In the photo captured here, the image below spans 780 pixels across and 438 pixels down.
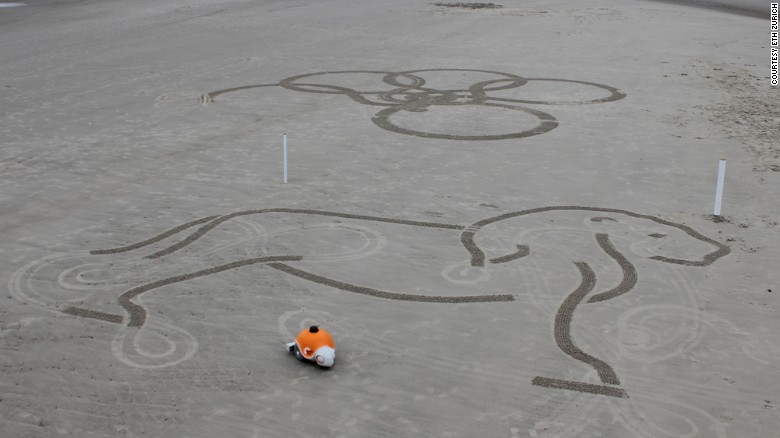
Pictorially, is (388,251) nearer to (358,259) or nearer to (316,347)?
(358,259)

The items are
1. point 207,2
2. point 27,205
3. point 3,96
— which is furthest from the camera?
point 207,2

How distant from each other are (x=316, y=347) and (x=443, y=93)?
11473 millimetres

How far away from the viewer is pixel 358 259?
29.8 ft

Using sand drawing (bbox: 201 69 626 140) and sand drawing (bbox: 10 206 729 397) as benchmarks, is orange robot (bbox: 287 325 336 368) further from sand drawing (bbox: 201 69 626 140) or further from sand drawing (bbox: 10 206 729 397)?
sand drawing (bbox: 201 69 626 140)

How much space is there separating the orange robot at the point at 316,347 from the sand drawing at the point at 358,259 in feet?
2.98

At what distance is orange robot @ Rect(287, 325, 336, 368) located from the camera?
670 centimetres

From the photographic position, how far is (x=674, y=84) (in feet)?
62.6

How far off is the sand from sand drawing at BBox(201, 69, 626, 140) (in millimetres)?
100

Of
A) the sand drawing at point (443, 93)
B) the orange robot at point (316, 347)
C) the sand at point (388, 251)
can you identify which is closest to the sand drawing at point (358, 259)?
the sand at point (388, 251)

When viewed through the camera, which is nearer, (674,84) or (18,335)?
(18,335)

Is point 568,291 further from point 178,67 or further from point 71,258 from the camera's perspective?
point 178,67

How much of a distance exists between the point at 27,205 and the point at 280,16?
20104 mm

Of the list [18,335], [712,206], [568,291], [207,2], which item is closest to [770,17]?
[207,2]

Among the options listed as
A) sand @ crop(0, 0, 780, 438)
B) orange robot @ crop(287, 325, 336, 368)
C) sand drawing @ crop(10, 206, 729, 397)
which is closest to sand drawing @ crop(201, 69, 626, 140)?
sand @ crop(0, 0, 780, 438)
